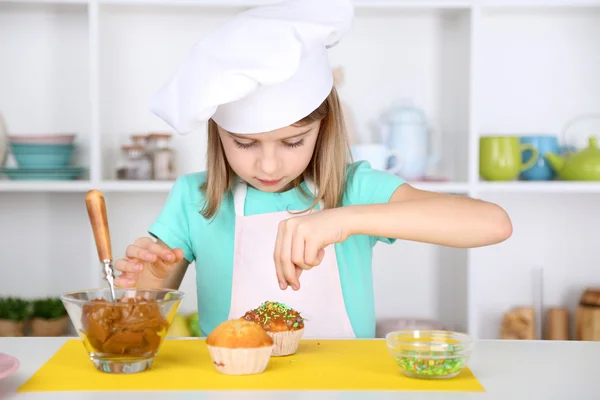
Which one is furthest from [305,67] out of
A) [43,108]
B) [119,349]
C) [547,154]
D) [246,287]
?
[43,108]

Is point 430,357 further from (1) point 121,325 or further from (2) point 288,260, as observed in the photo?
(1) point 121,325

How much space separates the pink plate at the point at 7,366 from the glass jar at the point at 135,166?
1.38 meters

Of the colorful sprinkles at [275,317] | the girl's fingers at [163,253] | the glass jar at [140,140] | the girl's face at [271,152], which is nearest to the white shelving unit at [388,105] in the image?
the glass jar at [140,140]

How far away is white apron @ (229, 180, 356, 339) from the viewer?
1.48 meters

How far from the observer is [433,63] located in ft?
8.16

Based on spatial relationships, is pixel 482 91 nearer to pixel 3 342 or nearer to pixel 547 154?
pixel 547 154

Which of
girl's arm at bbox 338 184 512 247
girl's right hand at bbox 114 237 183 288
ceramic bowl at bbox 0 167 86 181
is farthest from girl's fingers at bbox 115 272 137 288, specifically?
ceramic bowl at bbox 0 167 86 181

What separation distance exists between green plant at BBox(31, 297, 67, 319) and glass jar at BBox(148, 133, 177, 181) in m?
0.47

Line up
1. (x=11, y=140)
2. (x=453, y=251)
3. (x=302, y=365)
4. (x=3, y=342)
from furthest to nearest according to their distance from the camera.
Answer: (x=453, y=251) → (x=11, y=140) → (x=3, y=342) → (x=302, y=365)

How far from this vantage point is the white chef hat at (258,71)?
1.13m

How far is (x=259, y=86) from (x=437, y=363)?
54cm

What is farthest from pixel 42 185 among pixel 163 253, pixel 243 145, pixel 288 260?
pixel 288 260

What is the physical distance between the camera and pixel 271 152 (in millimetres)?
1294

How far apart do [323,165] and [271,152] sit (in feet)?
0.70
